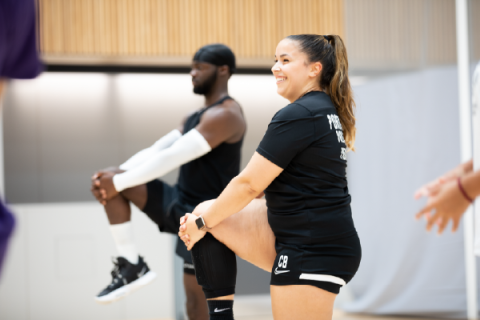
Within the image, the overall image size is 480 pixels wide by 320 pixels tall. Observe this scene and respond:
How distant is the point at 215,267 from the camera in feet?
4.97

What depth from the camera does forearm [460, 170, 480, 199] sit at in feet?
2.95

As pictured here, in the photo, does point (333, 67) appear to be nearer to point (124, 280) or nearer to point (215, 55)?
point (215, 55)

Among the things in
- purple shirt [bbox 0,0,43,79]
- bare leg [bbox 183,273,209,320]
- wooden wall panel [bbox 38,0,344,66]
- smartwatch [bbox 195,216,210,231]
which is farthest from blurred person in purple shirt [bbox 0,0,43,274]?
wooden wall panel [bbox 38,0,344,66]

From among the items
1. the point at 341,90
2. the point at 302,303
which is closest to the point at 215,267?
the point at 302,303

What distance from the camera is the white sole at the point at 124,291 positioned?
6.07 feet

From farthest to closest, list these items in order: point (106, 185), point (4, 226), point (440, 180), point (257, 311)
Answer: point (257, 311) < point (106, 185) < point (440, 180) < point (4, 226)

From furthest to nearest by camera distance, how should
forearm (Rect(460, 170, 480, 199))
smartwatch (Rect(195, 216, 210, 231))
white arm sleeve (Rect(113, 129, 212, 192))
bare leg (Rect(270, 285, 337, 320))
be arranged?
white arm sleeve (Rect(113, 129, 212, 192)), smartwatch (Rect(195, 216, 210, 231)), bare leg (Rect(270, 285, 337, 320)), forearm (Rect(460, 170, 480, 199))

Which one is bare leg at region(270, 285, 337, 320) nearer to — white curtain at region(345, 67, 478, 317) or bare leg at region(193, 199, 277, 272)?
bare leg at region(193, 199, 277, 272)

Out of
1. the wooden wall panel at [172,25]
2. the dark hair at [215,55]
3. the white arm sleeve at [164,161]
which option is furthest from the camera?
the wooden wall panel at [172,25]

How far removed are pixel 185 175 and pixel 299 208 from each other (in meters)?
0.85

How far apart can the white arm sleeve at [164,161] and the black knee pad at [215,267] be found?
0.51 meters

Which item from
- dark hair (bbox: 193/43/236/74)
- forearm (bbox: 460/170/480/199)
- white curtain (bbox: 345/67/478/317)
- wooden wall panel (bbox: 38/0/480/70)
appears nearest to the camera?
forearm (bbox: 460/170/480/199)

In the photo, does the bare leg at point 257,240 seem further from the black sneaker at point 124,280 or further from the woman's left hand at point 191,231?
the black sneaker at point 124,280

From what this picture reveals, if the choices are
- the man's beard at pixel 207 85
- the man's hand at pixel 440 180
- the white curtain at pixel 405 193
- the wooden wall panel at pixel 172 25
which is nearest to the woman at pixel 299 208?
the man's hand at pixel 440 180
